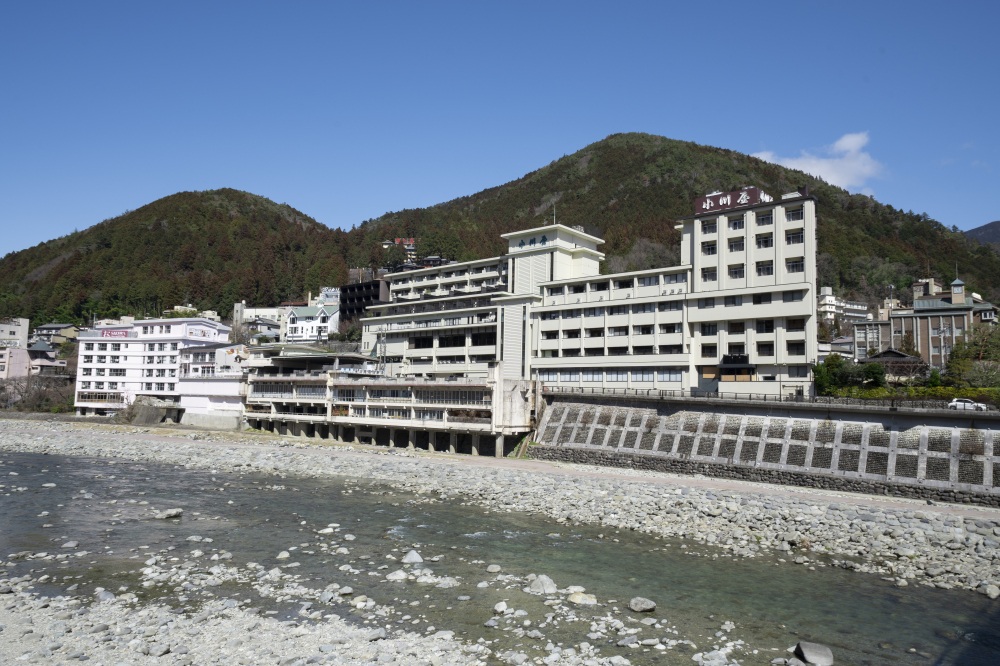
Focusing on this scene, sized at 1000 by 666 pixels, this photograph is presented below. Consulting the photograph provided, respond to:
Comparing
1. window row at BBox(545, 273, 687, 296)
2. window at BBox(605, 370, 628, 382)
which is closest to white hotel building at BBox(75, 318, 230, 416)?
window row at BBox(545, 273, 687, 296)

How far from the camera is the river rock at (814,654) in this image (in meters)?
14.2

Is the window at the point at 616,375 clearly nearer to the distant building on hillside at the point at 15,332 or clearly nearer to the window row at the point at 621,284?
the window row at the point at 621,284

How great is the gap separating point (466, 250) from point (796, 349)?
92.6m

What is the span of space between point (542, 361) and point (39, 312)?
137514 mm

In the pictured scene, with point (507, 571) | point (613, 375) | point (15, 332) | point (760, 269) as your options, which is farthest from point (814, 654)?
point (15, 332)

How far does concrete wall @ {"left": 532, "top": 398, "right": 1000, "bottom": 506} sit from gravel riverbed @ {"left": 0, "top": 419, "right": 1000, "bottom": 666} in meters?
2.11

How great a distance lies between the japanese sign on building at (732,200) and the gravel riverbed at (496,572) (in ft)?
88.3

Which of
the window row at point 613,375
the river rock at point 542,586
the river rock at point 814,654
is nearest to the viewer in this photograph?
the river rock at point 814,654

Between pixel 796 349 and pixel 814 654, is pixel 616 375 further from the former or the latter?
pixel 814 654

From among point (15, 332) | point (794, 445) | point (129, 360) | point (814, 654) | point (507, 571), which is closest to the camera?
point (814, 654)

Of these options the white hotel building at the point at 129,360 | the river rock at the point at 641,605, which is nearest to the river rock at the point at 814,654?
the river rock at the point at 641,605

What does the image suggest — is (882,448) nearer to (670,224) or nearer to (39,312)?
(670,224)

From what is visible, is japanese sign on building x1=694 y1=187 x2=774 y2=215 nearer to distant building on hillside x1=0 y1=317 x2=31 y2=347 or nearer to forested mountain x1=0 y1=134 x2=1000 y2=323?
forested mountain x1=0 y1=134 x2=1000 y2=323

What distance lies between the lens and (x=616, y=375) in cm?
5953
